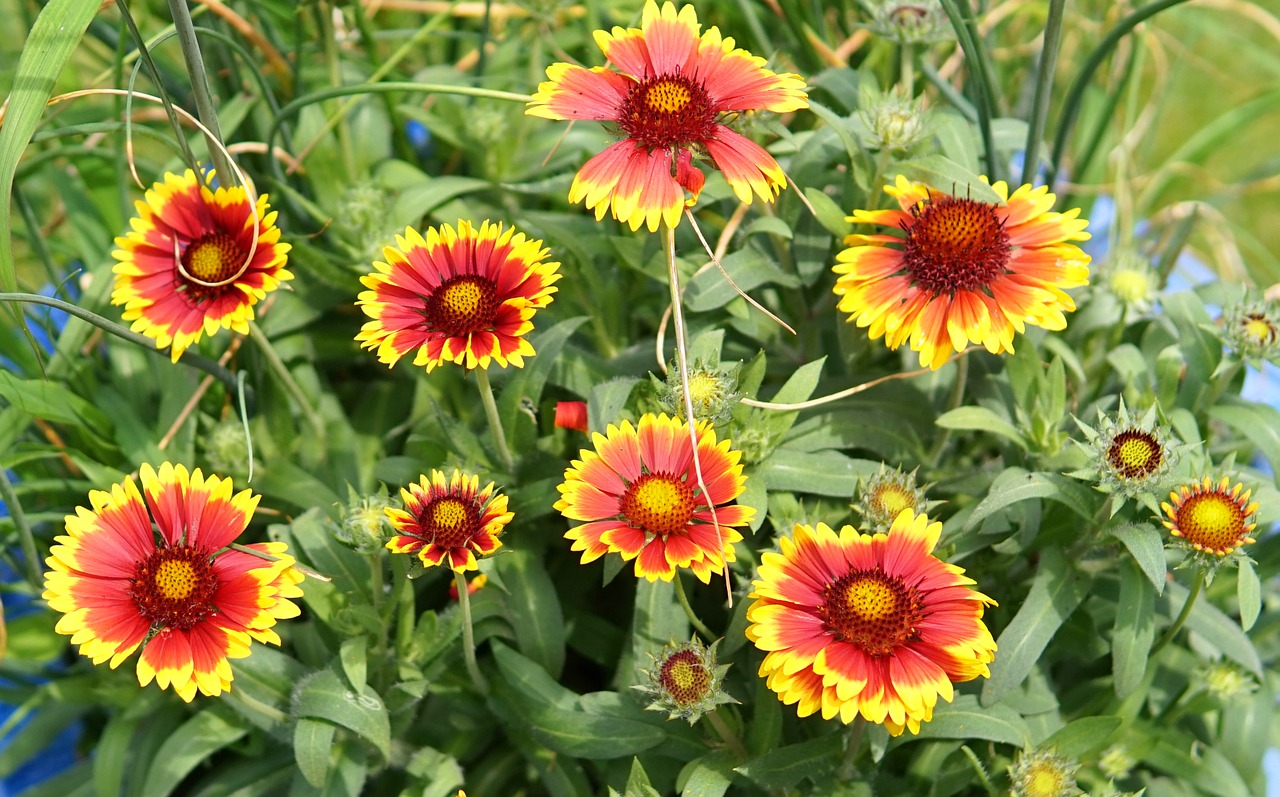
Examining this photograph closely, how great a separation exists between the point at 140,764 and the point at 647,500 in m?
0.89

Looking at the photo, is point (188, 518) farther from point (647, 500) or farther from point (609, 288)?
point (609, 288)

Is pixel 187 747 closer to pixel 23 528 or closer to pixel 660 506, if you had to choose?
pixel 23 528

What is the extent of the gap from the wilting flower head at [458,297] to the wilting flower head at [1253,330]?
3.00 ft

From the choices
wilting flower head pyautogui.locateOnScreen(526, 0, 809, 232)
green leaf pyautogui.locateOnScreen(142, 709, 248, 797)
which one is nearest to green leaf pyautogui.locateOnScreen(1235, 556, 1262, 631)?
wilting flower head pyautogui.locateOnScreen(526, 0, 809, 232)

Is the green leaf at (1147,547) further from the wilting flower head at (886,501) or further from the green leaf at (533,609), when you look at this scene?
the green leaf at (533,609)

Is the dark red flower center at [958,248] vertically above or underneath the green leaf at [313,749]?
above

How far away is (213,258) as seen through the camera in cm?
133

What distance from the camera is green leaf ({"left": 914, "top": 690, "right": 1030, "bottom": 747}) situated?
1.27 metres

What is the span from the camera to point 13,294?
1.14 m

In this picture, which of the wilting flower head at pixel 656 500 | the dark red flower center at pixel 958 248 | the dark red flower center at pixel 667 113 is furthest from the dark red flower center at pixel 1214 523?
the dark red flower center at pixel 667 113

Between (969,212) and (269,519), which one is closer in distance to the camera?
(969,212)

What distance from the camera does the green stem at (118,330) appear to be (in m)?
1.14

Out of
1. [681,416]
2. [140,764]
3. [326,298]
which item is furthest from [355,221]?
[140,764]

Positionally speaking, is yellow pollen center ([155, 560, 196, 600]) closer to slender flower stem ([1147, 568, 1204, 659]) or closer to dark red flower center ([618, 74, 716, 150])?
dark red flower center ([618, 74, 716, 150])
